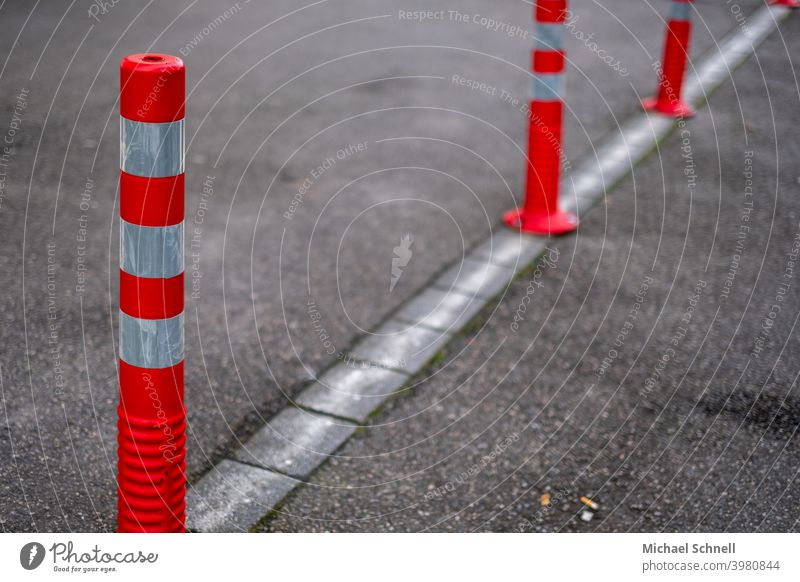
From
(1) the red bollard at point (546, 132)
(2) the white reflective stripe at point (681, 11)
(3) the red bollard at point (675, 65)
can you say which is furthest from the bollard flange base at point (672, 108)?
(1) the red bollard at point (546, 132)

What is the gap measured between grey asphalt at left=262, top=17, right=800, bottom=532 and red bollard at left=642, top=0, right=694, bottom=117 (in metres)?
1.78

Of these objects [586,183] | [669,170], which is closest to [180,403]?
[586,183]

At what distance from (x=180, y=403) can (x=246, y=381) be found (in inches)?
47.1

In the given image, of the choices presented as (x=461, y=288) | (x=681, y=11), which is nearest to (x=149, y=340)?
(x=461, y=288)

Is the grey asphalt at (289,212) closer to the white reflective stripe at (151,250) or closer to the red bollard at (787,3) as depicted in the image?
the white reflective stripe at (151,250)

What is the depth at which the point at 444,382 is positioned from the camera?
3.71m

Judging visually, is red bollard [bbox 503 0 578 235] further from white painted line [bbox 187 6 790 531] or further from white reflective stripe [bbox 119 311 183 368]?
white reflective stripe [bbox 119 311 183 368]

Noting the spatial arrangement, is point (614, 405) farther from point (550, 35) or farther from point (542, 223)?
point (550, 35)

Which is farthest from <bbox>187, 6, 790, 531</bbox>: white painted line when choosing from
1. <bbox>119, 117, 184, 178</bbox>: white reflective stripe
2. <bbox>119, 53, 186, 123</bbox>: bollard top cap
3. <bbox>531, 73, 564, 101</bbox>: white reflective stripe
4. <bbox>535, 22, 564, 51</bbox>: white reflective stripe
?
<bbox>119, 53, 186, 123</bbox>: bollard top cap

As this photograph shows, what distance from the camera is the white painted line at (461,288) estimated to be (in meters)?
3.01

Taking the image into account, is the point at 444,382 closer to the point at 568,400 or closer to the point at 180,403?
the point at 568,400

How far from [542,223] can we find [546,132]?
451 mm

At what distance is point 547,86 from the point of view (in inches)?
187

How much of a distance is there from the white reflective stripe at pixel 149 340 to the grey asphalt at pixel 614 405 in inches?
29.4
